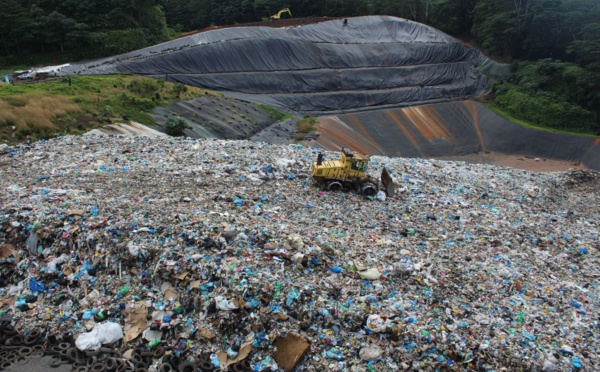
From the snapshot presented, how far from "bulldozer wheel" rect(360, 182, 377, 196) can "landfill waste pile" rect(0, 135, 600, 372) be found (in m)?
0.53

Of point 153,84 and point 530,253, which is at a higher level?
point 153,84

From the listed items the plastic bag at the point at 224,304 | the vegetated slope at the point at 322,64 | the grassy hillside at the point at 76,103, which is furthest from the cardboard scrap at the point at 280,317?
the vegetated slope at the point at 322,64

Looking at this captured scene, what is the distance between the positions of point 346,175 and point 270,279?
512 centimetres

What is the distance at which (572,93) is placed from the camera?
92.7ft

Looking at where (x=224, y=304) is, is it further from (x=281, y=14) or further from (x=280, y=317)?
(x=281, y=14)

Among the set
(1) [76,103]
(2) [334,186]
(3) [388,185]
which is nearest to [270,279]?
(2) [334,186]

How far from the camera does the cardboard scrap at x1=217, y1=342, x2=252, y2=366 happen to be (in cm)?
629

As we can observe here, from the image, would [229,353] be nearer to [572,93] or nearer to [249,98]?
[249,98]

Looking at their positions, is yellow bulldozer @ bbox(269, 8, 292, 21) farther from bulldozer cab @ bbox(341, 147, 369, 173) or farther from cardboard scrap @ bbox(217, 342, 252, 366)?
cardboard scrap @ bbox(217, 342, 252, 366)

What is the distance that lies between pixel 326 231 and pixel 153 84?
54.1 ft

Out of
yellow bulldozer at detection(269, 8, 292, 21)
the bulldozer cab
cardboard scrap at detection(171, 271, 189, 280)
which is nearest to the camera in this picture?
cardboard scrap at detection(171, 271, 189, 280)

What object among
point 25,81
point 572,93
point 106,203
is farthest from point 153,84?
point 572,93

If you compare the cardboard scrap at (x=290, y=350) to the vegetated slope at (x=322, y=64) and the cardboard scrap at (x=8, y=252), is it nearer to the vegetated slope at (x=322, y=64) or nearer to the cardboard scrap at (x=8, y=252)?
the cardboard scrap at (x=8, y=252)

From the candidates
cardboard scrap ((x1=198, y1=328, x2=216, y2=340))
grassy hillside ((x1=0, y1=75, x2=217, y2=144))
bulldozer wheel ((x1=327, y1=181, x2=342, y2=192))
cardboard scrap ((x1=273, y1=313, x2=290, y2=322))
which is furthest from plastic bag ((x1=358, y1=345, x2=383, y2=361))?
grassy hillside ((x1=0, y1=75, x2=217, y2=144))
